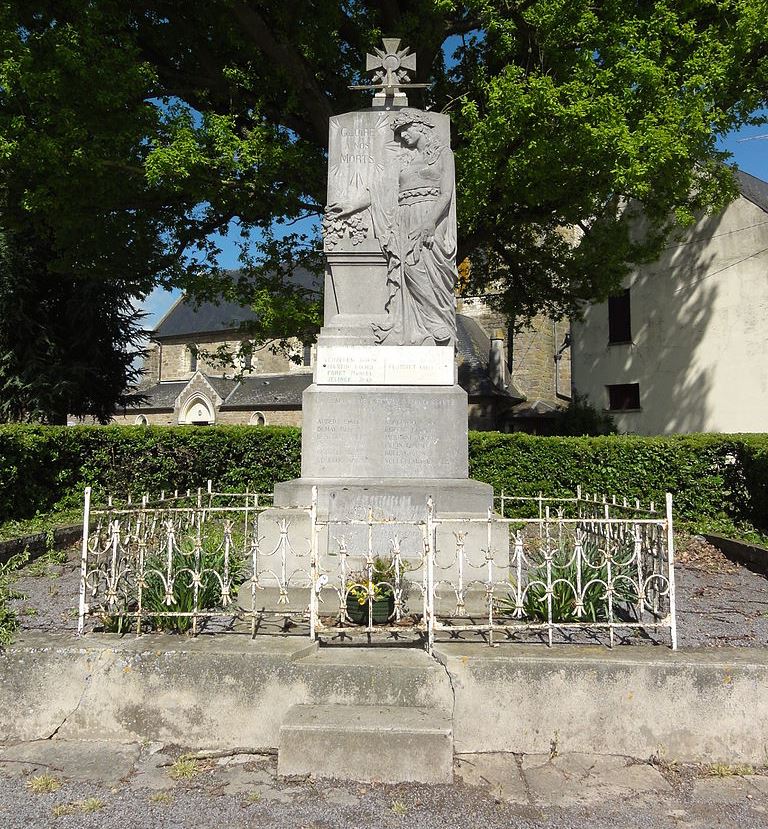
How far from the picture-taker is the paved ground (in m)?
2.59

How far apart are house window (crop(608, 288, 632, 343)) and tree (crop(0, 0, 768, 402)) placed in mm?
6941

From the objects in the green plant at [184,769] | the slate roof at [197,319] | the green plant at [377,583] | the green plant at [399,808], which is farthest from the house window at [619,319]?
the slate roof at [197,319]

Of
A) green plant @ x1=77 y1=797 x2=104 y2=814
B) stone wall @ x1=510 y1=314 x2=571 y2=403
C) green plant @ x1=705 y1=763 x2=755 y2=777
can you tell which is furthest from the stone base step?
stone wall @ x1=510 y1=314 x2=571 y2=403

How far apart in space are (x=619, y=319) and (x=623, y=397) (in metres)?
2.68

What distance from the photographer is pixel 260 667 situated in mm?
3230

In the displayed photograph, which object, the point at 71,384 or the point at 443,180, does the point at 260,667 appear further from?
the point at 71,384

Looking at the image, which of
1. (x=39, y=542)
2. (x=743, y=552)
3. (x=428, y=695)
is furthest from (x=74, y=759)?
(x=743, y=552)

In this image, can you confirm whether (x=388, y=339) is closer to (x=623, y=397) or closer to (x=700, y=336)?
(x=700, y=336)

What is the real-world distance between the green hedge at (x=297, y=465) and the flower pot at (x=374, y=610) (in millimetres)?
7371

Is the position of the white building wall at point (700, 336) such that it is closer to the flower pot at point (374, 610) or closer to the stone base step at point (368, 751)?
the flower pot at point (374, 610)

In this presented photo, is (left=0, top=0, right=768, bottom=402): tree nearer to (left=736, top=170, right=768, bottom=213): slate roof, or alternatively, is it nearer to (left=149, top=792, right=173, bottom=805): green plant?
(left=736, top=170, right=768, bottom=213): slate roof

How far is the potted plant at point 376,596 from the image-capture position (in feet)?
13.0

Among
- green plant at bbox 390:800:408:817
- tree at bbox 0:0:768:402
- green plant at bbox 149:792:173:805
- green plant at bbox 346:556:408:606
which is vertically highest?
tree at bbox 0:0:768:402

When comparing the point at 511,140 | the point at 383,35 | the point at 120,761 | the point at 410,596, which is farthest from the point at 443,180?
the point at 383,35
